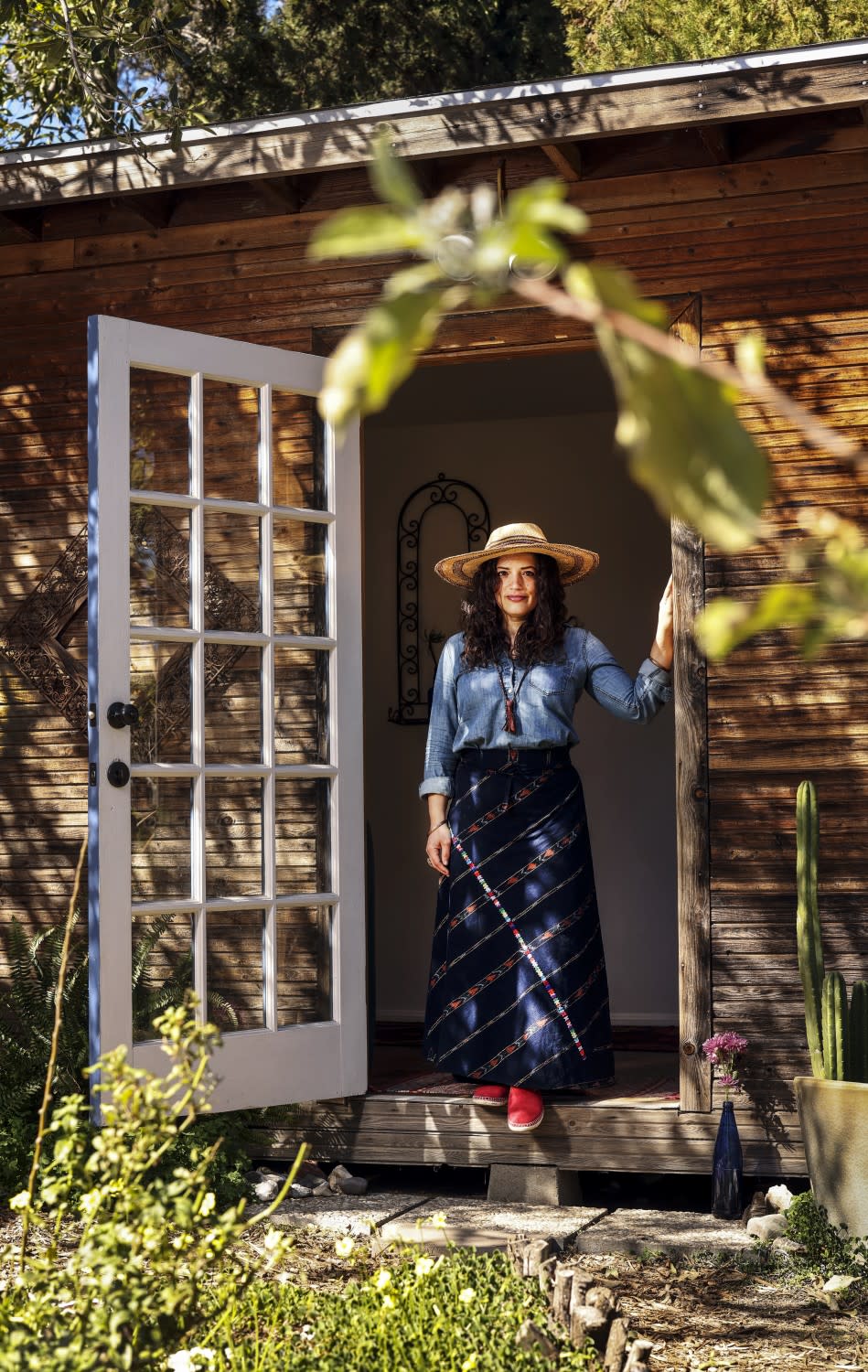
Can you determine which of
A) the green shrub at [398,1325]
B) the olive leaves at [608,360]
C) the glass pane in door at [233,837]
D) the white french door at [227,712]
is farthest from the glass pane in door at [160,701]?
the olive leaves at [608,360]

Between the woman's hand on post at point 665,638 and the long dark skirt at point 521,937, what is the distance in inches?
15.7

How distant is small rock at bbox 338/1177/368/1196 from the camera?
428cm

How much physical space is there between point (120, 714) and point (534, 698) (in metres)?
1.15

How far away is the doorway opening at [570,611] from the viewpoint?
6668 millimetres

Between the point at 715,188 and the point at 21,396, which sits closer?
the point at 715,188

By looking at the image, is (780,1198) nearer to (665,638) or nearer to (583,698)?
(665,638)

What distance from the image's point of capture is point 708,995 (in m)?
4.19

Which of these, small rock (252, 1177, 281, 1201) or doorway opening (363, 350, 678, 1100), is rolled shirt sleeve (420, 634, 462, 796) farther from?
doorway opening (363, 350, 678, 1100)

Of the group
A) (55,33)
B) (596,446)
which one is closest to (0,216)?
(55,33)

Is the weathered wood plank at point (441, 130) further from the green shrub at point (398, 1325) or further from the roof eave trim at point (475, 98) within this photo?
the green shrub at point (398, 1325)

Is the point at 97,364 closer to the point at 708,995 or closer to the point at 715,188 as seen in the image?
the point at 715,188

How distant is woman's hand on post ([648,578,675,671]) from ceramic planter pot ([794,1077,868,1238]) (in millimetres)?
1163

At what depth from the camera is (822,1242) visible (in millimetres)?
3572

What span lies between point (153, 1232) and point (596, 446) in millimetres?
5281
